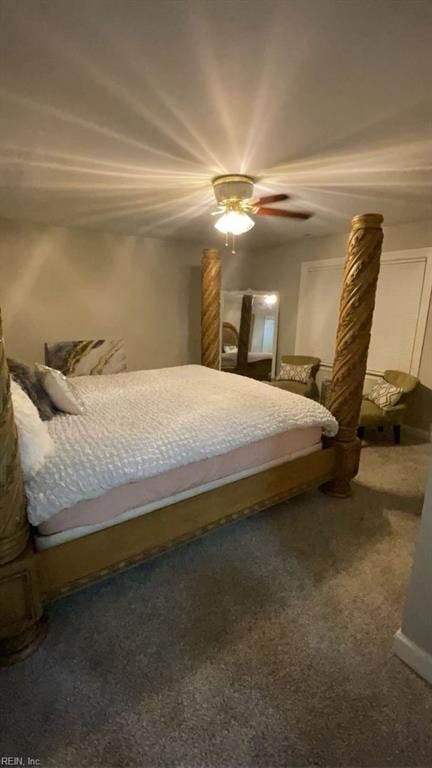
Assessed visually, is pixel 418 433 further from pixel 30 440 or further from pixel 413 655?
pixel 30 440

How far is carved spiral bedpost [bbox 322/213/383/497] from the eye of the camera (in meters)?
2.21

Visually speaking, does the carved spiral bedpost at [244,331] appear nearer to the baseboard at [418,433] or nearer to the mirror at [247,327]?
the mirror at [247,327]

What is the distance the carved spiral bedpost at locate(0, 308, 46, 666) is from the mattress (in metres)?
0.13

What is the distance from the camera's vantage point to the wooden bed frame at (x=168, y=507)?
1.33 meters

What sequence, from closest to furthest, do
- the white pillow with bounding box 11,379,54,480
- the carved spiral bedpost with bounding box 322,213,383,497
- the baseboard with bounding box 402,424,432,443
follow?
the white pillow with bounding box 11,379,54,480, the carved spiral bedpost with bounding box 322,213,383,497, the baseboard with bounding box 402,424,432,443

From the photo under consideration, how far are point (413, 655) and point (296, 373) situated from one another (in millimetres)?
3315

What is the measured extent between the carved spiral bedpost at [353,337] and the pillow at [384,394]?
113cm

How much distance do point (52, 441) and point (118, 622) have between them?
91 centimetres

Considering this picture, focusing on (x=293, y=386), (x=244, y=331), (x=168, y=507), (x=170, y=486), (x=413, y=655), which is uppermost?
(x=244, y=331)

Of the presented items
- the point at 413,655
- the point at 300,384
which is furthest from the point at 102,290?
the point at 413,655

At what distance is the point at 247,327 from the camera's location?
4.93 m

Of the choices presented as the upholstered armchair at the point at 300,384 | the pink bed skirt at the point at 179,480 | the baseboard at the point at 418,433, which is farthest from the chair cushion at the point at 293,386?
the pink bed skirt at the point at 179,480

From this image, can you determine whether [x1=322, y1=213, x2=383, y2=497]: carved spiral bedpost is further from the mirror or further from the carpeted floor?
the mirror

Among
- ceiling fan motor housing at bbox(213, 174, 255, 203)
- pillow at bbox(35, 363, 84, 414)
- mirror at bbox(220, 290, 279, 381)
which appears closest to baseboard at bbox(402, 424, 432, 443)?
mirror at bbox(220, 290, 279, 381)
